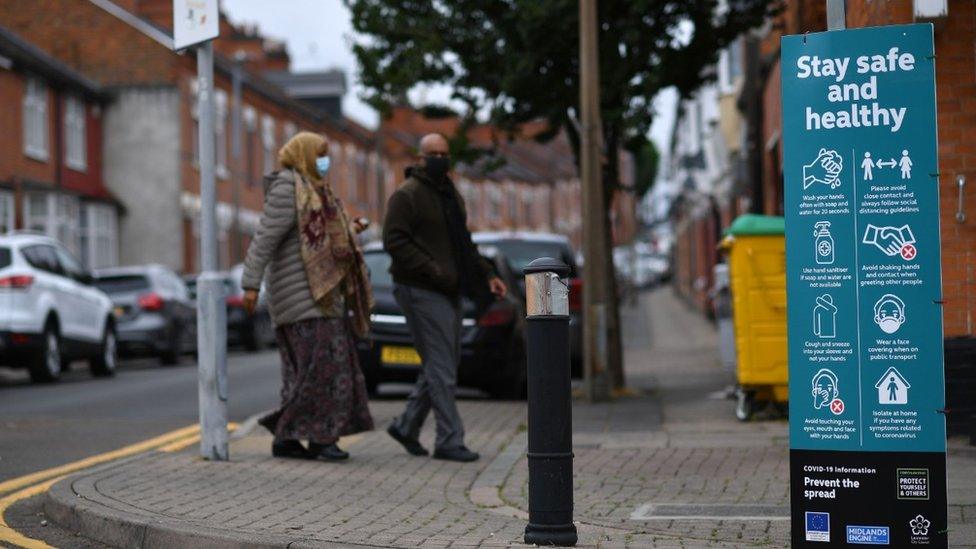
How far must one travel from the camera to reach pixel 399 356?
13.8 m

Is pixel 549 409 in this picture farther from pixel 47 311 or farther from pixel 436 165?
pixel 47 311

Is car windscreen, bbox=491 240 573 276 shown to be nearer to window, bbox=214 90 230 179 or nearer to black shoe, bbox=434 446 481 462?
black shoe, bbox=434 446 481 462

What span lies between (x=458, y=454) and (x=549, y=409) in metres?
3.35

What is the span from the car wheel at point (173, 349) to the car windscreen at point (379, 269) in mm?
10036

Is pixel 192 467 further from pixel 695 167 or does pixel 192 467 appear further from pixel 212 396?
pixel 695 167

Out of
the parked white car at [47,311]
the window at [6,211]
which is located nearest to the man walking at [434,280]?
the parked white car at [47,311]

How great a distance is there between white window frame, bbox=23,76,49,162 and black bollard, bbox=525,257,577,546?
92.6 ft

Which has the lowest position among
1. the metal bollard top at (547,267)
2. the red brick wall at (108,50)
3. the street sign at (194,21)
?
the metal bollard top at (547,267)

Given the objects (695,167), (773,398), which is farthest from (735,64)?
(773,398)

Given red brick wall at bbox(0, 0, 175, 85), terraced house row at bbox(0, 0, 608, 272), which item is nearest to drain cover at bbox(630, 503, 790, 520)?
terraced house row at bbox(0, 0, 608, 272)

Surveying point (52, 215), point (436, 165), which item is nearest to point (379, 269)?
point (436, 165)

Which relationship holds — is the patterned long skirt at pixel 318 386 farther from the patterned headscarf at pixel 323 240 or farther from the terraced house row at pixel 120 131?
the terraced house row at pixel 120 131

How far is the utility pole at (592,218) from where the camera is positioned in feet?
44.7

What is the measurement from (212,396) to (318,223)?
3.89 feet
